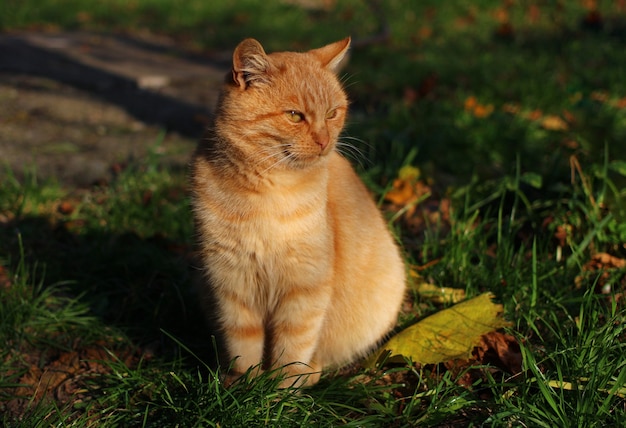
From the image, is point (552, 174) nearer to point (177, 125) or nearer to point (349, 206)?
point (349, 206)

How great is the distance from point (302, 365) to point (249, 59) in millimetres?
1200

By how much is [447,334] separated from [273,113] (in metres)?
1.18

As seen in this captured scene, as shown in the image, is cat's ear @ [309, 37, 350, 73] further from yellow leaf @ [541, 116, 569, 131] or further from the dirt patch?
yellow leaf @ [541, 116, 569, 131]

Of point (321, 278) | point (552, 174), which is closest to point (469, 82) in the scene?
point (552, 174)

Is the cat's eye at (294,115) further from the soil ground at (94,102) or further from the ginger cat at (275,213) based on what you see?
the soil ground at (94,102)

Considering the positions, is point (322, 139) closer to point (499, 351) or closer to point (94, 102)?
point (499, 351)

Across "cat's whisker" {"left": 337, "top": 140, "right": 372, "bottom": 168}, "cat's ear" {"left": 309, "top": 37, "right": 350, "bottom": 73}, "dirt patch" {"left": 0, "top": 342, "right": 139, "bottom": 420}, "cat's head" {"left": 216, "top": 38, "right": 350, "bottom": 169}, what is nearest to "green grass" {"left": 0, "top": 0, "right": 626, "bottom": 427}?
"dirt patch" {"left": 0, "top": 342, "right": 139, "bottom": 420}

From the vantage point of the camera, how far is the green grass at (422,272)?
2.27m

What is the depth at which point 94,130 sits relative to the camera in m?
5.15

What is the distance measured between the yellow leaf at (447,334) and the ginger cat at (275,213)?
0.95 ft

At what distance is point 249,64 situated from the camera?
2232 millimetres

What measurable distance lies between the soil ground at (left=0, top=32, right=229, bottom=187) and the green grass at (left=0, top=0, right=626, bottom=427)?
0.36 m

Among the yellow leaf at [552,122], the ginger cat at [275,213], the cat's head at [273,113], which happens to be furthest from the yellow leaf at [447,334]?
the yellow leaf at [552,122]

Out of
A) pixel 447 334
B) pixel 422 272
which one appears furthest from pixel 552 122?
pixel 447 334
